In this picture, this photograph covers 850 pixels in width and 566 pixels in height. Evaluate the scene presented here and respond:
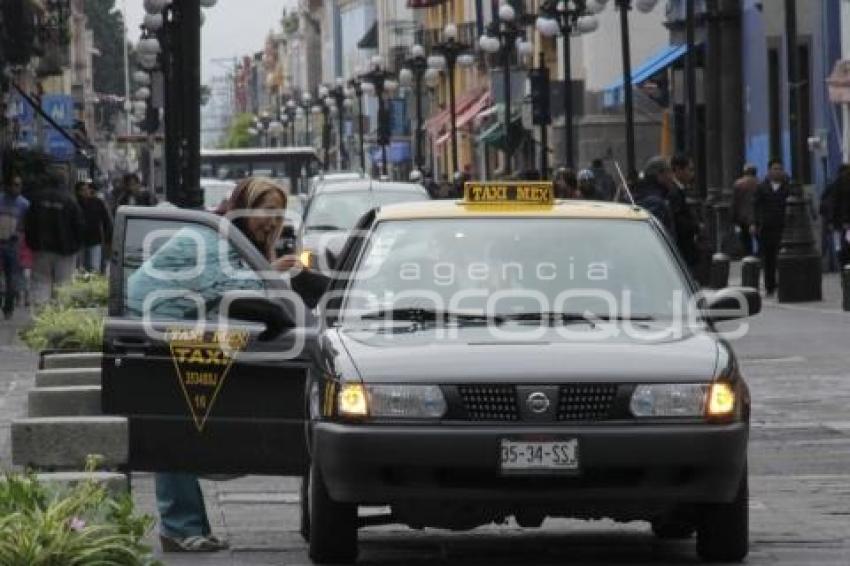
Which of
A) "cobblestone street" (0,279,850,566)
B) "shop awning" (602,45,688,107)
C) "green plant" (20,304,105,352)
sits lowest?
"cobblestone street" (0,279,850,566)

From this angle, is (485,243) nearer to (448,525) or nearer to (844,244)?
(448,525)

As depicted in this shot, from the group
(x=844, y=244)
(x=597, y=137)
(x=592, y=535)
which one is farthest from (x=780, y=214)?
(x=597, y=137)

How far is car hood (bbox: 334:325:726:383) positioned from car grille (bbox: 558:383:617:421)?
0.03 metres

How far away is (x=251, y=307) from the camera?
442 inches

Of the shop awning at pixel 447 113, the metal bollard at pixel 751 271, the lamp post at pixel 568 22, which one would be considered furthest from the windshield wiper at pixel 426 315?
the shop awning at pixel 447 113

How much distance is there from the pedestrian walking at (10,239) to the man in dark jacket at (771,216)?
31.4 feet

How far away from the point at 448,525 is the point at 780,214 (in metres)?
26.0

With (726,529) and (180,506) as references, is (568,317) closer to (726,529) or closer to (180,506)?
(726,529)

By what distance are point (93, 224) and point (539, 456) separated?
89.4 ft

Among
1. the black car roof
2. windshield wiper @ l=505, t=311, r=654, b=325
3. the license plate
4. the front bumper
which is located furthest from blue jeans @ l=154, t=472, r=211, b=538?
the black car roof

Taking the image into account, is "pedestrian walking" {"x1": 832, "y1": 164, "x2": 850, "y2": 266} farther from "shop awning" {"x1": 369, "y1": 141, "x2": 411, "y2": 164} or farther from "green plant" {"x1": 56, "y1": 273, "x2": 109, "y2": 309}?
"shop awning" {"x1": 369, "y1": 141, "x2": 411, "y2": 164}

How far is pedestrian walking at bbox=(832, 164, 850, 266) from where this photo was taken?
35344 millimetres

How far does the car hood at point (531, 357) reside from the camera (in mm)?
10266

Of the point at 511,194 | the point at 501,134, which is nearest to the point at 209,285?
the point at 511,194
